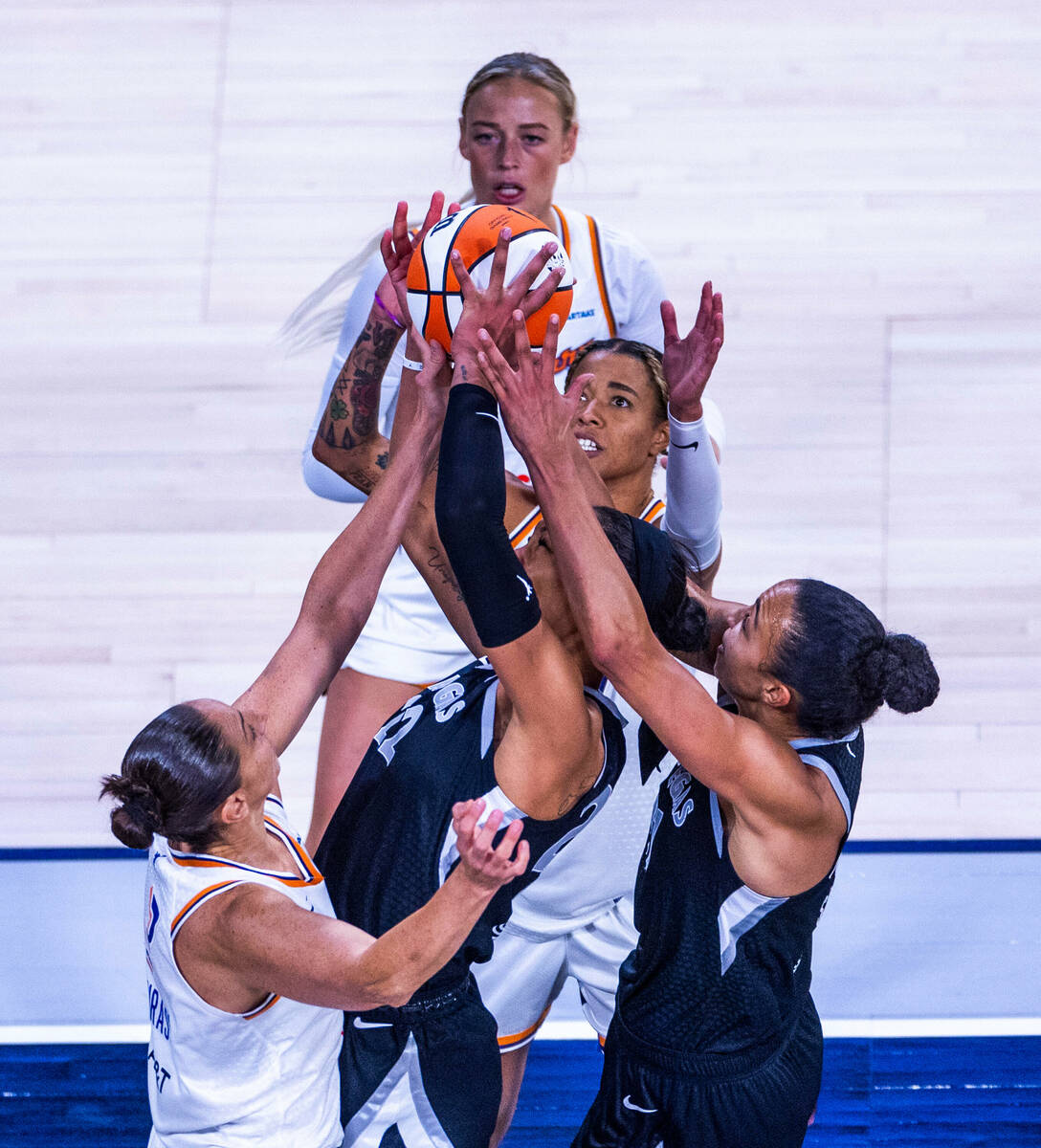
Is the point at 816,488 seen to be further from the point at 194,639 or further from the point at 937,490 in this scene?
the point at 194,639

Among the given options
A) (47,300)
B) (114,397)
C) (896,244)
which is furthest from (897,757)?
(47,300)

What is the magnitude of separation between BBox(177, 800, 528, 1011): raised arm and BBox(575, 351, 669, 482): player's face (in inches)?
53.0

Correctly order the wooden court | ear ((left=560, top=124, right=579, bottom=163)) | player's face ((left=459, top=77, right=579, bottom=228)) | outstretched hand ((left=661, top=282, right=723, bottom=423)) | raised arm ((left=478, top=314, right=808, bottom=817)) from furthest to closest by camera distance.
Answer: the wooden court → ear ((left=560, top=124, right=579, bottom=163)) → player's face ((left=459, top=77, right=579, bottom=228)) → outstretched hand ((left=661, top=282, right=723, bottom=423)) → raised arm ((left=478, top=314, right=808, bottom=817))

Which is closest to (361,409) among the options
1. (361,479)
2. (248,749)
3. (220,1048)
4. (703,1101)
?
(361,479)

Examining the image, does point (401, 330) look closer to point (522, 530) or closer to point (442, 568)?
point (522, 530)

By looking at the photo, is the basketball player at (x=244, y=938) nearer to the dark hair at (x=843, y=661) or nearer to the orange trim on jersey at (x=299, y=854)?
the orange trim on jersey at (x=299, y=854)

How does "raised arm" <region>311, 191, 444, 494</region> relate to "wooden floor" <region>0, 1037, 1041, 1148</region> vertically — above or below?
above

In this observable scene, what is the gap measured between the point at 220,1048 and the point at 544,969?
1.00 meters

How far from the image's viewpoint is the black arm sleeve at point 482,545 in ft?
7.31

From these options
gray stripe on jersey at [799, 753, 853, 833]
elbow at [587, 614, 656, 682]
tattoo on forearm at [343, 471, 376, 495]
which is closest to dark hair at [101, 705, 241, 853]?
elbow at [587, 614, 656, 682]

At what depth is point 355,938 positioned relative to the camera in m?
2.09

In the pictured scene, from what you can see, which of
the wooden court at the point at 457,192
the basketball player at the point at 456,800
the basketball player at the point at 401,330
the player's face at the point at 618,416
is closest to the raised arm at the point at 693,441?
the player's face at the point at 618,416

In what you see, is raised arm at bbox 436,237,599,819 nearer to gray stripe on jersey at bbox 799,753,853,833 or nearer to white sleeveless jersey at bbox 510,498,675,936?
gray stripe on jersey at bbox 799,753,853,833

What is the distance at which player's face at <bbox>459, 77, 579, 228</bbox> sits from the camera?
11.9ft
